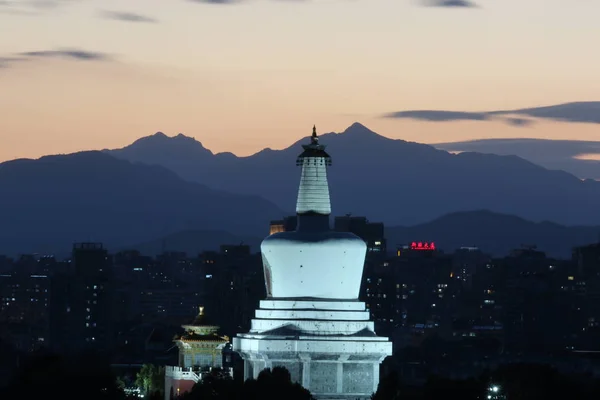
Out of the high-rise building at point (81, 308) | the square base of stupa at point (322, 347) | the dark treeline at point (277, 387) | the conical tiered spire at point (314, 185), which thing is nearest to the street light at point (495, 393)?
the dark treeline at point (277, 387)

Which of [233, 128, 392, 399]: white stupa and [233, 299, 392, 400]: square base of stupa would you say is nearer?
[233, 299, 392, 400]: square base of stupa

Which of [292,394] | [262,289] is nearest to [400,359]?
[262,289]

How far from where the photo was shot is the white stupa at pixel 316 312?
249ft

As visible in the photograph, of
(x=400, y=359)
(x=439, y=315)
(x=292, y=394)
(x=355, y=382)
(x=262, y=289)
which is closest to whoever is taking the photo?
(x=292, y=394)

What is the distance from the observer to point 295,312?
7656 centimetres

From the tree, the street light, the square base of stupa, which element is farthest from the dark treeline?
the tree

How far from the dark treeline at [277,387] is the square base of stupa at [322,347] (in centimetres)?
89

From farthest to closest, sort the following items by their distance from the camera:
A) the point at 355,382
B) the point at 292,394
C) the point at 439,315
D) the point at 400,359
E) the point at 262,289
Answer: the point at 439,315
the point at 262,289
the point at 400,359
the point at 355,382
the point at 292,394

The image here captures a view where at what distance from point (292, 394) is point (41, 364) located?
1639 cm

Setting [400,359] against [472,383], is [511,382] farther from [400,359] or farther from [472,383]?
[400,359]

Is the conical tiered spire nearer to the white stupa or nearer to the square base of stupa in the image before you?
the white stupa

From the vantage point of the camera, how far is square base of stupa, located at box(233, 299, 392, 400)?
7581 centimetres

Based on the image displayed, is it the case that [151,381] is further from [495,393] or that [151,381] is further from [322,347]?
[495,393]

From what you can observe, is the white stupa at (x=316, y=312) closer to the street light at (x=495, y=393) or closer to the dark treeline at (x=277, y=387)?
the dark treeline at (x=277, y=387)
